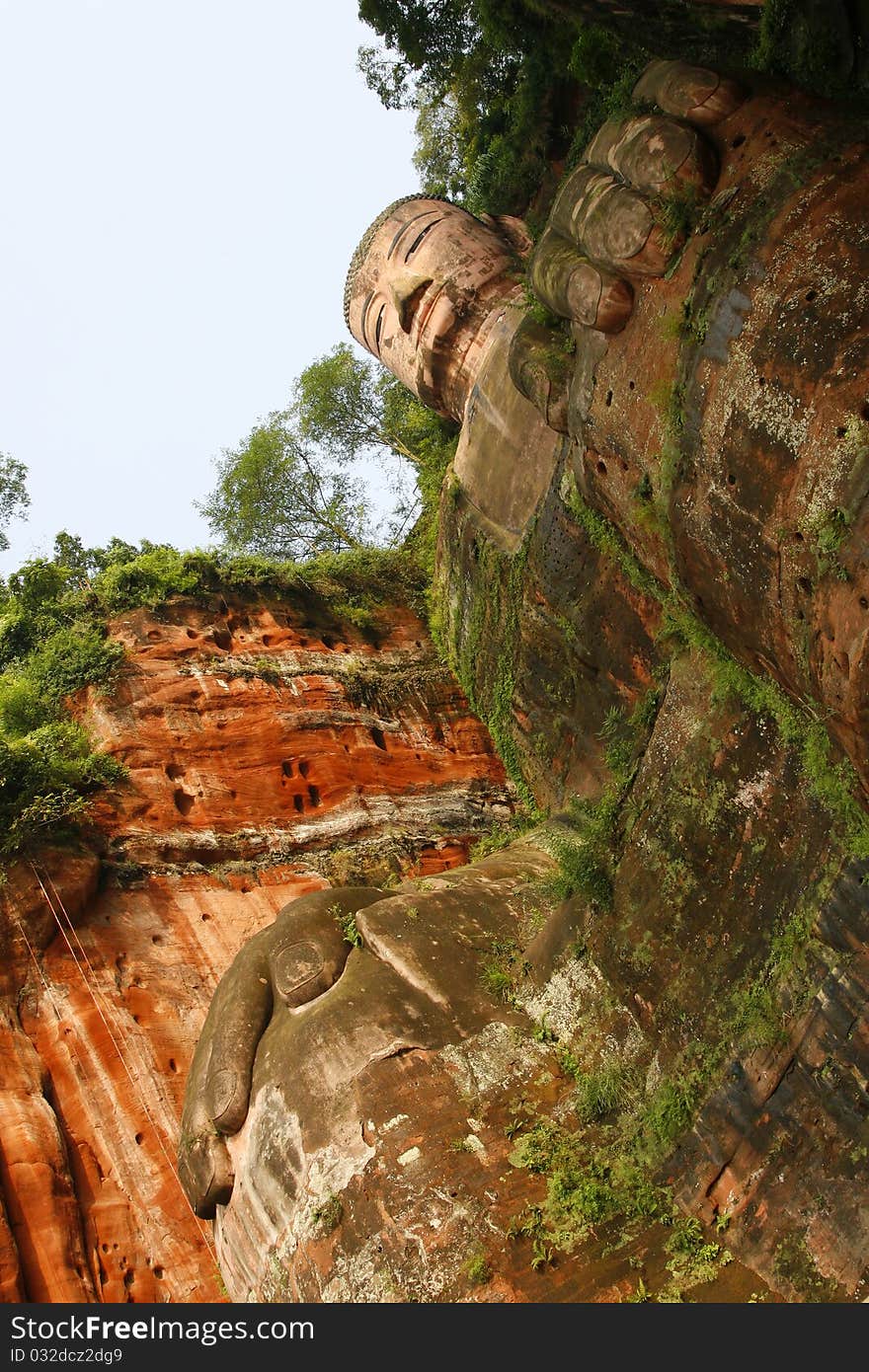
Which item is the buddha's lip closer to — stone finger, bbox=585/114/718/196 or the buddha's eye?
the buddha's eye

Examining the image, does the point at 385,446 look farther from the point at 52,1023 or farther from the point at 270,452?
the point at 52,1023

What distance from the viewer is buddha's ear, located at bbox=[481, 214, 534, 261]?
55.9ft

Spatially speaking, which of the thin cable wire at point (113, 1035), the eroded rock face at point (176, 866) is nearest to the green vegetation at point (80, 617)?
the eroded rock face at point (176, 866)

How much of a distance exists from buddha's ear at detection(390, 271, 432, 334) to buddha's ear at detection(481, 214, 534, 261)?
5.62 feet

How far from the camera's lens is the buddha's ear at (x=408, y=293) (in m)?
16.6

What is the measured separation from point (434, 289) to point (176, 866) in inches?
401

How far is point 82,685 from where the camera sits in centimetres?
1638

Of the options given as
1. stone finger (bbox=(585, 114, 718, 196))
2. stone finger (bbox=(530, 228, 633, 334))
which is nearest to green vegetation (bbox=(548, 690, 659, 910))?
stone finger (bbox=(530, 228, 633, 334))

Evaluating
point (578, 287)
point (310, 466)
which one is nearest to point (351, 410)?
point (310, 466)

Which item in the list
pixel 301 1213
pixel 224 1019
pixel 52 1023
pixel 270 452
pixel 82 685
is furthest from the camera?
pixel 270 452

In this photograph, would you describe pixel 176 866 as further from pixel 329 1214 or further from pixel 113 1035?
pixel 329 1214

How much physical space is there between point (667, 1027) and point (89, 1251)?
6.90m
